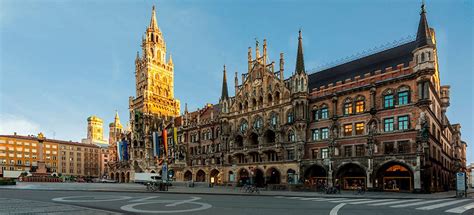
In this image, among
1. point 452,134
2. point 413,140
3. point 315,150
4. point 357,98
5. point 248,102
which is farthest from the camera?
point 452,134

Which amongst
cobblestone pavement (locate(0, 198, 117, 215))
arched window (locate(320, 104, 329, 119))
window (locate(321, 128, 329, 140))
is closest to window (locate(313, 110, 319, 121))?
arched window (locate(320, 104, 329, 119))

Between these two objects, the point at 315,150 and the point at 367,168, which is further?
the point at 315,150

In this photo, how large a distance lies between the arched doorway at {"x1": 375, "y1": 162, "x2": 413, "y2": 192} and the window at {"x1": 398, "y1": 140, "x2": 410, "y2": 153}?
1.77 m

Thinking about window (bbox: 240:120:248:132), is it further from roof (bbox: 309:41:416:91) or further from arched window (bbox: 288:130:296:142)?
roof (bbox: 309:41:416:91)

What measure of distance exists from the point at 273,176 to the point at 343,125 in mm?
15755

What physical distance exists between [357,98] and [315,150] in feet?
33.7

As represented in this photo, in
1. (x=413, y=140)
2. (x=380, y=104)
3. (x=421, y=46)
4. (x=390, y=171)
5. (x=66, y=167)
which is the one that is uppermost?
(x=421, y=46)

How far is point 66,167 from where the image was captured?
493 feet

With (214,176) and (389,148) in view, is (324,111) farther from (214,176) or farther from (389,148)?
(214,176)

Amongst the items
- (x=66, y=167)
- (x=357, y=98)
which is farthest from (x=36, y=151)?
(x=357, y=98)

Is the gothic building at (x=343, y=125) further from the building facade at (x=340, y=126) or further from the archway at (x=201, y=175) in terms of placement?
the archway at (x=201, y=175)

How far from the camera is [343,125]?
49281 millimetres

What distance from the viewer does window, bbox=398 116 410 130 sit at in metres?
42.6

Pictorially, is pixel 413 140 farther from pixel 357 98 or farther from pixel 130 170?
pixel 130 170
